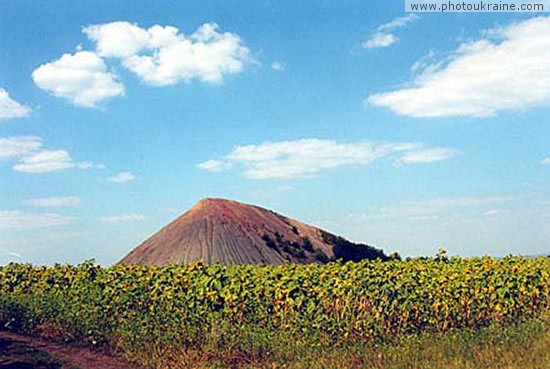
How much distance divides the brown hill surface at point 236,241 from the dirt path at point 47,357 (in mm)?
21784

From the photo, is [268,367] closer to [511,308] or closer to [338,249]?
[511,308]

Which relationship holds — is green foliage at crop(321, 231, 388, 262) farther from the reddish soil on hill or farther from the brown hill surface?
the reddish soil on hill

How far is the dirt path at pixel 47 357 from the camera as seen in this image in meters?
11.0

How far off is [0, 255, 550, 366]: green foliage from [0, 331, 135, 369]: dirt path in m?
0.39

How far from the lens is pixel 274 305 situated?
1247cm

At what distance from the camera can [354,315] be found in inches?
484

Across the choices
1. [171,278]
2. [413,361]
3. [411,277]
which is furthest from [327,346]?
[171,278]

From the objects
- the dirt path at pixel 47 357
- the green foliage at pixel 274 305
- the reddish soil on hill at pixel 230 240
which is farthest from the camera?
the reddish soil on hill at pixel 230 240

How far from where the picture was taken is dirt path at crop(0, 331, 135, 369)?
1098 centimetres

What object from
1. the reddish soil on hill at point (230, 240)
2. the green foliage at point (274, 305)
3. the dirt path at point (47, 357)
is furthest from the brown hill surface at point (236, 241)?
the dirt path at point (47, 357)

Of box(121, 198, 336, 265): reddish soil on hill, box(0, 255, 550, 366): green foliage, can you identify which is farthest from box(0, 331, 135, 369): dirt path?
box(121, 198, 336, 265): reddish soil on hill

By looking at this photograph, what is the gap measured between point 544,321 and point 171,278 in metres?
8.09

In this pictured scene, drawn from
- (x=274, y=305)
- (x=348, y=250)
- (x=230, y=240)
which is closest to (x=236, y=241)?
(x=230, y=240)

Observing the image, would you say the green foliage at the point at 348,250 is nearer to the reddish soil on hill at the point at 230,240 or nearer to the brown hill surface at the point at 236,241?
the brown hill surface at the point at 236,241
